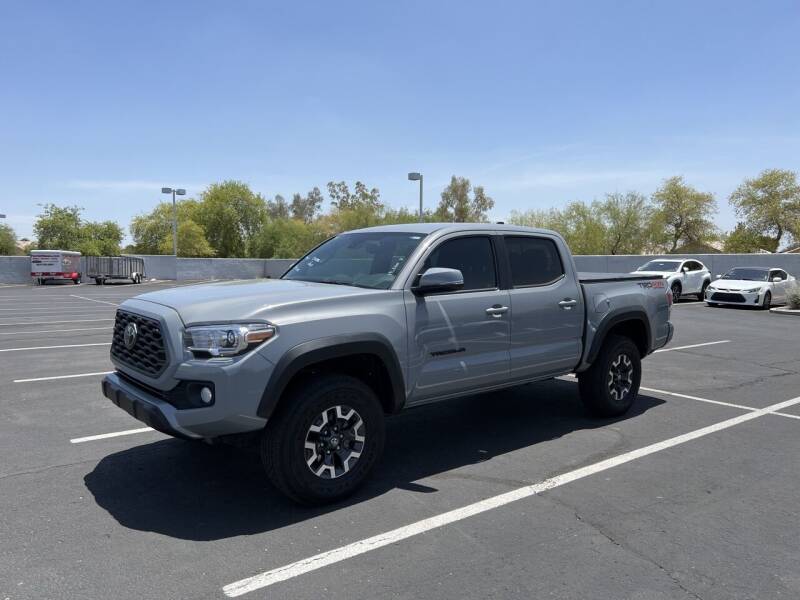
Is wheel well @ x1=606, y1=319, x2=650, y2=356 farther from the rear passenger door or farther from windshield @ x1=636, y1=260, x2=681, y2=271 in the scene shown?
windshield @ x1=636, y1=260, x2=681, y2=271

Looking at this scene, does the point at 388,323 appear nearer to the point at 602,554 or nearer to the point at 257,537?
the point at 257,537

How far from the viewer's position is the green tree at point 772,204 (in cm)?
6188

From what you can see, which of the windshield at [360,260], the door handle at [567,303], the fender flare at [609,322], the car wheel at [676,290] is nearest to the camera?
the windshield at [360,260]

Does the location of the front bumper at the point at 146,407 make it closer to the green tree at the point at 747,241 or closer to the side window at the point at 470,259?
the side window at the point at 470,259

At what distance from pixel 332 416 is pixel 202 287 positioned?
1528 millimetres

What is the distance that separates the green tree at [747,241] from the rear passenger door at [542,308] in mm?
66252

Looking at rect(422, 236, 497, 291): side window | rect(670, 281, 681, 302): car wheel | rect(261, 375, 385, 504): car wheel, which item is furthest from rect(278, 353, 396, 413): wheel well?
rect(670, 281, 681, 302): car wheel

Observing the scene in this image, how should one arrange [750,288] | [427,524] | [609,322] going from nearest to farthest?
[427,524] → [609,322] → [750,288]

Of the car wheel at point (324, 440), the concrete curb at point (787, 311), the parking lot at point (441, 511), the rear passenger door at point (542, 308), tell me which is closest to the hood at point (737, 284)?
the concrete curb at point (787, 311)

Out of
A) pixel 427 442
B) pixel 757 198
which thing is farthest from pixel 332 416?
pixel 757 198

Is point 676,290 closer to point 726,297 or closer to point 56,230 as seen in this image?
point 726,297

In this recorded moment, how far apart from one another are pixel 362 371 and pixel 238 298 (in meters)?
1.06

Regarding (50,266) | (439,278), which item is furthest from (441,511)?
(50,266)

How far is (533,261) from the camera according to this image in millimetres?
5652
